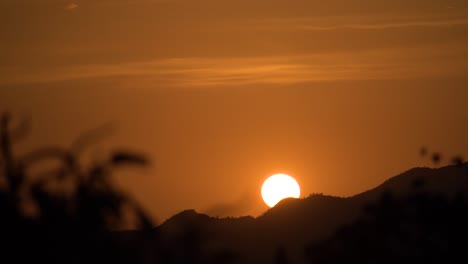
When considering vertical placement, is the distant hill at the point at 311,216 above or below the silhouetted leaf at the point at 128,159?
above

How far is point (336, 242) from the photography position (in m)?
12.8

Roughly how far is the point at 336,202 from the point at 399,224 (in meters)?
14.4

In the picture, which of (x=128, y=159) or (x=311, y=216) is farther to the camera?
(x=311, y=216)

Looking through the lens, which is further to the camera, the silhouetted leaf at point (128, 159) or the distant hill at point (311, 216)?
the distant hill at point (311, 216)

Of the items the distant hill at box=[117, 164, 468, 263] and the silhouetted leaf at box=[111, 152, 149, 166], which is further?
the distant hill at box=[117, 164, 468, 263]

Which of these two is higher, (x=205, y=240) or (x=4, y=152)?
(x=4, y=152)

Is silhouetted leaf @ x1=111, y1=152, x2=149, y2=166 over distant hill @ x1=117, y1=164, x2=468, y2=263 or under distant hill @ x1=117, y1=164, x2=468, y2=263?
under

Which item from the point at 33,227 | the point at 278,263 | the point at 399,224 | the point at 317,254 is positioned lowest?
the point at 278,263

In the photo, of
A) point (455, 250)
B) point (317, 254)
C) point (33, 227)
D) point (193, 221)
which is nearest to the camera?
point (193, 221)

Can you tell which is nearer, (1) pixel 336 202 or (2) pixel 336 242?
(2) pixel 336 242

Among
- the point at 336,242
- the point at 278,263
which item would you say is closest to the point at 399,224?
the point at 336,242

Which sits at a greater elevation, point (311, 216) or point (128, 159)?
point (311, 216)

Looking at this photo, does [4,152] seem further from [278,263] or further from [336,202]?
[336,202]

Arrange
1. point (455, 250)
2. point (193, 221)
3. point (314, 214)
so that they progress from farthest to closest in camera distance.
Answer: point (314, 214)
point (455, 250)
point (193, 221)
